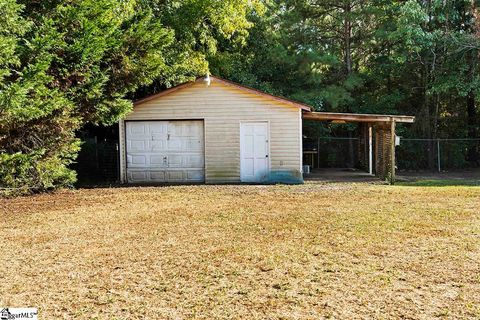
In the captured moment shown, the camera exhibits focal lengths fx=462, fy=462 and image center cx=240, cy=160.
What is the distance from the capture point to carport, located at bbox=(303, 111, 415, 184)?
43.6 ft

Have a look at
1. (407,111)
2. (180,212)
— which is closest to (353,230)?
(180,212)

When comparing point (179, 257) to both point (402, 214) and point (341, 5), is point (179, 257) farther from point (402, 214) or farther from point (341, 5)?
point (341, 5)

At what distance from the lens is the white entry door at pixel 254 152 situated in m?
13.8

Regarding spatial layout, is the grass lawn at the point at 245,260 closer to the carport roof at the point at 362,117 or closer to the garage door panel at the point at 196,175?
the carport roof at the point at 362,117

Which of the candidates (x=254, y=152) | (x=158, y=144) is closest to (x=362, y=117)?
(x=254, y=152)

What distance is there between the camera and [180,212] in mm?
8281

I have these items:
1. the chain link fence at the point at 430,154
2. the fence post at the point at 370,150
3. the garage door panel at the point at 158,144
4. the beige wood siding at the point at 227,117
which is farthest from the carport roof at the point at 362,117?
the chain link fence at the point at 430,154

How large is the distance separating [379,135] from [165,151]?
7122mm

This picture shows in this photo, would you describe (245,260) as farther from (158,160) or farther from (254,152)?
(158,160)

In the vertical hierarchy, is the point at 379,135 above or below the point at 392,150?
above

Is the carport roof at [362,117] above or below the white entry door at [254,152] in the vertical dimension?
above

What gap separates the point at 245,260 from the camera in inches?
192

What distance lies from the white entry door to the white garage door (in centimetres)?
125

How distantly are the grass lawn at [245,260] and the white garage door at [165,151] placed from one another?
15.7 ft
